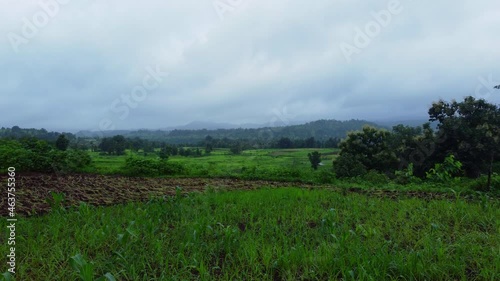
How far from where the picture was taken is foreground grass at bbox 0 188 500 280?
3695 mm

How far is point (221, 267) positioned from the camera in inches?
158

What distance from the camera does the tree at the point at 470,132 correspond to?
60.0 feet

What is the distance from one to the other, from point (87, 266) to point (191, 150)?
1003 inches

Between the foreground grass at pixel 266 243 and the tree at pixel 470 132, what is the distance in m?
13.8

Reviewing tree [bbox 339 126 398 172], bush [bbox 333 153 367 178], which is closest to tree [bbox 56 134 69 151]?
bush [bbox 333 153 367 178]

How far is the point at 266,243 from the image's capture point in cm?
462

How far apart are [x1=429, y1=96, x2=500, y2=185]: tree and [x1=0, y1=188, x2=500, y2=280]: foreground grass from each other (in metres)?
13.8

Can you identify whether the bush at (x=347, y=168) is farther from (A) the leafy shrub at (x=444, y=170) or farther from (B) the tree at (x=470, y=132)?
(B) the tree at (x=470, y=132)

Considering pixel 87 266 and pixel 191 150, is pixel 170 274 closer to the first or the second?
pixel 87 266

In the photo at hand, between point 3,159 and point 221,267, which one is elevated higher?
point 3,159

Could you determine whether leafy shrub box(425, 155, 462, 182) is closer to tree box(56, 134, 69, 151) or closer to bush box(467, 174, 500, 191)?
bush box(467, 174, 500, 191)

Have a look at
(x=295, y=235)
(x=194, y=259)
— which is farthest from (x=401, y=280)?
(x=194, y=259)

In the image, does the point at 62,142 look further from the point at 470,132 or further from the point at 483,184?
the point at 470,132

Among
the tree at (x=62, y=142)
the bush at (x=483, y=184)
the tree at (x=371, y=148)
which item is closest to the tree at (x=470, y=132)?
the tree at (x=371, y=148)
